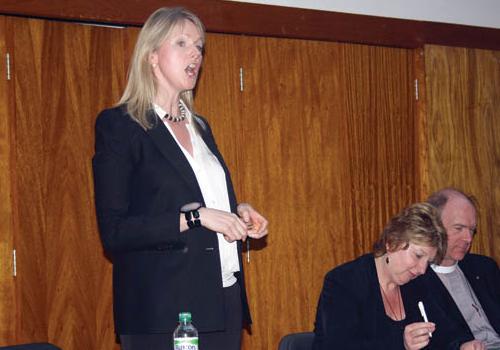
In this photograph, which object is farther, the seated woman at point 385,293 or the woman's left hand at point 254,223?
the seated woman at point 385,293

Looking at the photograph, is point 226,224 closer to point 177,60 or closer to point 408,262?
point 177,60

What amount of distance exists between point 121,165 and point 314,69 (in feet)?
8.49

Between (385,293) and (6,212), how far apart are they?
69.6 inches

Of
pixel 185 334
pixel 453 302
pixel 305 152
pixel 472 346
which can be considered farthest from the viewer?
pixel 305 152

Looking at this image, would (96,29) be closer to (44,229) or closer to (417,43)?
(44,229)

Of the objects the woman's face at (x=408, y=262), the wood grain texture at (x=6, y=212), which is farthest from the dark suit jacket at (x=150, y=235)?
the wood grain texture at (x=6, y=212)

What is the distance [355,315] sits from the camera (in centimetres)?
305

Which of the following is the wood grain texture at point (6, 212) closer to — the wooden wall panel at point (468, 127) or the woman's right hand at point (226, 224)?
the woman's right hand at point (226, 224)

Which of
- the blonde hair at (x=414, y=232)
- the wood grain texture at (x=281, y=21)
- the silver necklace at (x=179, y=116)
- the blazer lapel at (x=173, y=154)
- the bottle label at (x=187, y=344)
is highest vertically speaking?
the wood grain texture at (x=281, y=21)

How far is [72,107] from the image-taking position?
3953 millimetres

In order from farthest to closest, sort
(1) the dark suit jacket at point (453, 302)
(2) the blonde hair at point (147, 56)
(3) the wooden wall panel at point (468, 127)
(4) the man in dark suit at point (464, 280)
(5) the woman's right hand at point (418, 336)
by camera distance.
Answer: (3) the wooden wall panel at point (468, 127) → (4) the man in dark suit at point (464, 280) → (1) the dark suit jacket at point (453, 302) → (5) the woman's right hand at point (418, 336) → (2) the blonde hair at point (147, 56)

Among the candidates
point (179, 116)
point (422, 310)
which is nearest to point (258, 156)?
point (422, 310)

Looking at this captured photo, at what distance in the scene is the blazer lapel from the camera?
7.59ft

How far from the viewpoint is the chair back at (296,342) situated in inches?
108
